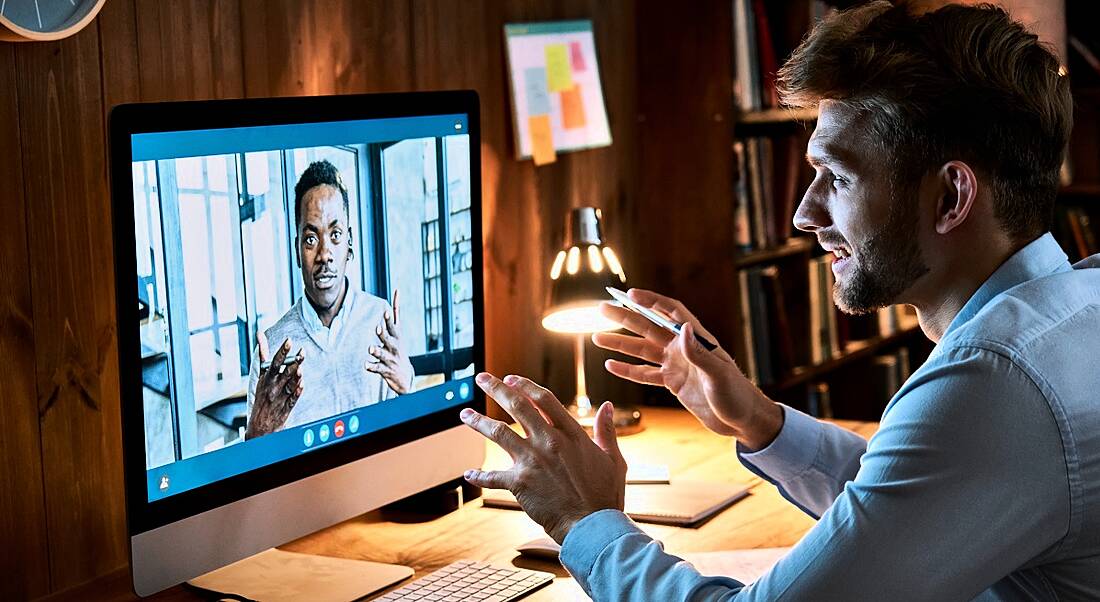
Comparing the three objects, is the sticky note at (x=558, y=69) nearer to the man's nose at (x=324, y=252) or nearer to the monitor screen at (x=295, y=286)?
the monitor screen at (x=295, y=286)

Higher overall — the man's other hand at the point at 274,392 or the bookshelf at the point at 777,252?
the bookshelf at the point at 777,252

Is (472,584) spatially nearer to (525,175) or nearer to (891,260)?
(891,260)

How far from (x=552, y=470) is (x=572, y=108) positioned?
50.5 inches

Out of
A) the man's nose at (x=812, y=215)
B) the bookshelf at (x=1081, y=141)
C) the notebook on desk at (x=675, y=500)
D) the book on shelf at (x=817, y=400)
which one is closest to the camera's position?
the man's nose at (x=812, y=215)

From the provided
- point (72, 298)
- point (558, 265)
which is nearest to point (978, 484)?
point (72, 298)

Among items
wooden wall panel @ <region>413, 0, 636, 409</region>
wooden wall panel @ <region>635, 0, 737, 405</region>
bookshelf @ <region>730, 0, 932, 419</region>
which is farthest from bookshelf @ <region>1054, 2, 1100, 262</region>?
wooden wall panel @ <region>413, 0, 636, 409</region>

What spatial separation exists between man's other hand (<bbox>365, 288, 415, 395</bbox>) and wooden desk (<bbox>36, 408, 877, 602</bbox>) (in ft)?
0.68

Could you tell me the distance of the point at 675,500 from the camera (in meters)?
1.78

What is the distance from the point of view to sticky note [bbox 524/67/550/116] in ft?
7.67

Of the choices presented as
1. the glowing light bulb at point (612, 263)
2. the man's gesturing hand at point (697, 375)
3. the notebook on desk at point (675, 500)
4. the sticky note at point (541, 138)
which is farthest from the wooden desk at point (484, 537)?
the sticky note at point (541, 138)

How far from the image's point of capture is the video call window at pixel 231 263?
126cm

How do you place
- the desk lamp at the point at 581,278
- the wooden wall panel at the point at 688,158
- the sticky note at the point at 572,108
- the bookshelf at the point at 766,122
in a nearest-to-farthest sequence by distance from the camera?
the desk lamp at the point at 581,278, the sticky note at the point at 572,108, the wooden wall panel at the point at 688,158, the bookshelf at the point at 766,122

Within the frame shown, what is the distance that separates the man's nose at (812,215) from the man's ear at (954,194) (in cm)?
13

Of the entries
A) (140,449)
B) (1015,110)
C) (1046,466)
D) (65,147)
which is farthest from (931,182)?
(65,147)
